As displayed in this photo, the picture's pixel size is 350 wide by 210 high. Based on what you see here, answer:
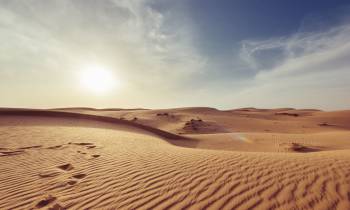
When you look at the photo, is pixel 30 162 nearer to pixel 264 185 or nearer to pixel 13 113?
pixel 264 185

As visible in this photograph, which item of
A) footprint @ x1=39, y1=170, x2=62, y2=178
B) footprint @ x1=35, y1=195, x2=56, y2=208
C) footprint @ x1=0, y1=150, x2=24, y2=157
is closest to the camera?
footprint @ x1=35, y1=195, x2=56, y2=208

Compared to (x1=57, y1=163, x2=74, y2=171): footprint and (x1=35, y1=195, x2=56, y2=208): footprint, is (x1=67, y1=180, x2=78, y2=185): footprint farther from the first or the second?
(x1=57, y1=163, x2=74, y2=171): footprint

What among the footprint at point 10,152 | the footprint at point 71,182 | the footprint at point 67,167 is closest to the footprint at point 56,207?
the footprint at point 71,182

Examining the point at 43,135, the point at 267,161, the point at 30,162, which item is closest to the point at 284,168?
the point at 267,161

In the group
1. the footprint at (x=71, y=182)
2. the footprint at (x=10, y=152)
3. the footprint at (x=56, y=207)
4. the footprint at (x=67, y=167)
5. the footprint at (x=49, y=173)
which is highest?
the footprint at (x=10, y=152)

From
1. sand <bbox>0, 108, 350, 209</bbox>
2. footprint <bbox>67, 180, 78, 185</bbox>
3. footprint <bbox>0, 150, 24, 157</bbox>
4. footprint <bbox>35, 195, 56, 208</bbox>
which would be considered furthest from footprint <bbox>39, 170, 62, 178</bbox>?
footprint <bbox>0, 150, 24, 157</bbox>

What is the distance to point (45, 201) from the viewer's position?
344cm

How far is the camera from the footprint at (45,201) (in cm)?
335

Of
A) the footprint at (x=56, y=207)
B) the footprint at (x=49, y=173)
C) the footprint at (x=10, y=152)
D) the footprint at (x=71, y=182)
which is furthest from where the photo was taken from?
the footprint at (x=10, y=152)

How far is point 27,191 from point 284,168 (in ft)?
17.2

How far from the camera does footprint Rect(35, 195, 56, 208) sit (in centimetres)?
335

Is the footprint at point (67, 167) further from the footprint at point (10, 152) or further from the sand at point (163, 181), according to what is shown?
the footprint at point (10, 152)

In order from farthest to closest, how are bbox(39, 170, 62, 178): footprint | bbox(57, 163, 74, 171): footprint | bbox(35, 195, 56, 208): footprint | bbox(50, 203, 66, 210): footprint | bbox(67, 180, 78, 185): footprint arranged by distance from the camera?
bbox(57, 163, 74, 171): footprint
bbox(39, 170, 62, 178): footprint
bbox(67, 180, 78, 185): footprint
bbox(35, 195, 56, 208): footprint
bbox(50, 203, 66, 210): footprint

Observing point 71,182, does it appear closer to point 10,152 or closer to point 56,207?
point 56,207
